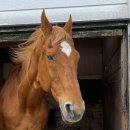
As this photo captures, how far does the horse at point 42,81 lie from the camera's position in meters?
3.64

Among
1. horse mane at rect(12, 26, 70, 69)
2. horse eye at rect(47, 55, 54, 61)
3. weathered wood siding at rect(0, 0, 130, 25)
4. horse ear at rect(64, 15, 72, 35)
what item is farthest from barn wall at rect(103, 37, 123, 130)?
horse eye at rect(47, 55, 54, 61)

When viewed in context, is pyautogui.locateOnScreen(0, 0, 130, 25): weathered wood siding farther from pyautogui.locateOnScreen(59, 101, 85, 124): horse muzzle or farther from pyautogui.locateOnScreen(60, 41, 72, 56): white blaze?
pyautogui.locateOnScreen(59, 101, 85, 124): horse muzzle

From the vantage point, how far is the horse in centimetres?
364

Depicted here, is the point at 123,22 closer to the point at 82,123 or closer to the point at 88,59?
the point at 88,59

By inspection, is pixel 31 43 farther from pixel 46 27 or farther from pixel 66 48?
pixel 66 48

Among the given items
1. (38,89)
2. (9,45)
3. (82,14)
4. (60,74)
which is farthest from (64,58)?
(9,45)

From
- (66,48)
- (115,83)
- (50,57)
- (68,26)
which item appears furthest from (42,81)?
(115,83)

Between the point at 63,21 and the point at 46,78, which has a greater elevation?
the point at 63,21

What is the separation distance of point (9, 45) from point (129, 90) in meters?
1.65

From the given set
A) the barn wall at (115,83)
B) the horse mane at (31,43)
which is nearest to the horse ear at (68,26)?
the horse mane at (31,43)

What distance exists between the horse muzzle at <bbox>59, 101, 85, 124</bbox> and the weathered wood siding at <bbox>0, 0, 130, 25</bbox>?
1235 mm

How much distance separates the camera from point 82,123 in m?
8.00

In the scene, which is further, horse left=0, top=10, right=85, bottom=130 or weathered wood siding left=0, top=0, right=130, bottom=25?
weathered wood siding left=0, top=0, right=130, bottom=25

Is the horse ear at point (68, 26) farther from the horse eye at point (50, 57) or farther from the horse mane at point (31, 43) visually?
the horse eye at point (50, 57)
